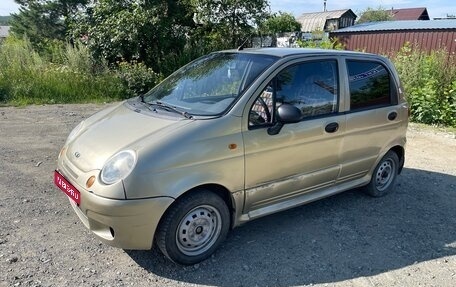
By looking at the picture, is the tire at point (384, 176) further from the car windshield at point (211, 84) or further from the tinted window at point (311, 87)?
the car windshield at point (211, 84)

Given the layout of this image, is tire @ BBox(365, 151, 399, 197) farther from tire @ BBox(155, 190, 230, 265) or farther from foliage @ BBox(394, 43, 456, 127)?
foliage @ BBox(394, 43, 456, 127)

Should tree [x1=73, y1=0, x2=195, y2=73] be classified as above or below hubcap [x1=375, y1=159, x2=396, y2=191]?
above

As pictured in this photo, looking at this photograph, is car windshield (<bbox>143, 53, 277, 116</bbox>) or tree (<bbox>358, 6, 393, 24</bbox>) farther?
tree (<bbox>358, 6, 393, 24</bbox>)

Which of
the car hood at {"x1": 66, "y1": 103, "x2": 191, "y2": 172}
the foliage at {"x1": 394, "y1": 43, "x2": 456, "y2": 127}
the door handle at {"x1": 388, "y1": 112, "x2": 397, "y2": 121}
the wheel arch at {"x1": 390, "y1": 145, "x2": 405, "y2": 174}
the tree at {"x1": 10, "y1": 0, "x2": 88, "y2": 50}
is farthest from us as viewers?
the tree at {"x1": 10, "y1": 0, "x2": 88, "y2": 50}

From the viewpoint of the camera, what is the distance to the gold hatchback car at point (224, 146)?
9.57ft

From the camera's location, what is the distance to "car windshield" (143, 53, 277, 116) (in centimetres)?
349

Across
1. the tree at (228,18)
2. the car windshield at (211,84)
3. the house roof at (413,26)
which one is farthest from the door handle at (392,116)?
the house roof at (413,26)

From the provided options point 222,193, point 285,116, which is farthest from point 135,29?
point 222,193

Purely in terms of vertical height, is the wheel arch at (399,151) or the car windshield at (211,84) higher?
the car windshield at (211,84)

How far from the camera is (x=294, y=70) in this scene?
12.3ft

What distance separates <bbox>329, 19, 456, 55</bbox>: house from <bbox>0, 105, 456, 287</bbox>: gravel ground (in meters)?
14.6

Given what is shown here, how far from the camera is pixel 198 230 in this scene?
3256mm

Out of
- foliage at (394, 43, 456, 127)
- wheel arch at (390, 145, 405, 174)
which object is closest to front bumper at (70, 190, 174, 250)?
wheel arch at (390, 145, 405, 174)

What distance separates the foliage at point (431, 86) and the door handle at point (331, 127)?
21.3 feet
